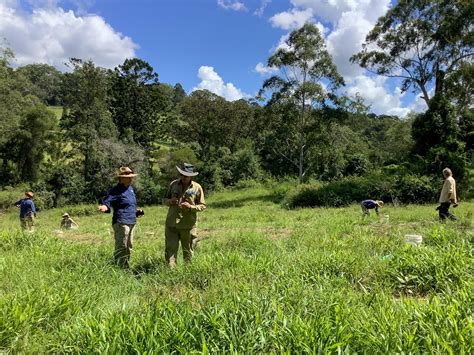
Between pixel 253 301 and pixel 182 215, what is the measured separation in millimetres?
2834

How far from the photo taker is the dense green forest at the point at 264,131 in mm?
22219

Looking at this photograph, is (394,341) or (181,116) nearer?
(394,341)

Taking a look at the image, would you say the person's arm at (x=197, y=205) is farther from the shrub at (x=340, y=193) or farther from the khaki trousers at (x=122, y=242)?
the shrub at (x=340, y=193)

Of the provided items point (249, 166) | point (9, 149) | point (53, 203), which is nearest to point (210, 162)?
point (249, 166)

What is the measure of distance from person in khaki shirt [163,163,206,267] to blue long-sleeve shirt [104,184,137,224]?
67 cm

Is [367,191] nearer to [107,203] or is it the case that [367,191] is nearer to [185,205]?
[185,205]

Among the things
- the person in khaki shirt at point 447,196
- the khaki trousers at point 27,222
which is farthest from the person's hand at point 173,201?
the khaki trousers at point 27,222

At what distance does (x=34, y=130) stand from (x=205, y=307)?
3946 centimetres

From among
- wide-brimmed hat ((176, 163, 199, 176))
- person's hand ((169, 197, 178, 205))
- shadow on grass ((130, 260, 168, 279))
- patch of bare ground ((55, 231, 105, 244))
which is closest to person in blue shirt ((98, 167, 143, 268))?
shadow on grass ((130, 260, 168, 279))

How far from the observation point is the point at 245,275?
4945 millimetres

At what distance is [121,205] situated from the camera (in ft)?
21.6

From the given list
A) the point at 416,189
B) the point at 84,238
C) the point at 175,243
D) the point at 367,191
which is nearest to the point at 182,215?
the point at 175,243

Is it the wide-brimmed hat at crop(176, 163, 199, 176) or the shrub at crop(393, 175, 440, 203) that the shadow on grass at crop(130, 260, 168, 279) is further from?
the shrub at crop(393, 175, 440, 203)

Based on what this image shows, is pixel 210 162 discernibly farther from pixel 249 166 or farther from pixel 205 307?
pixel 205 307
